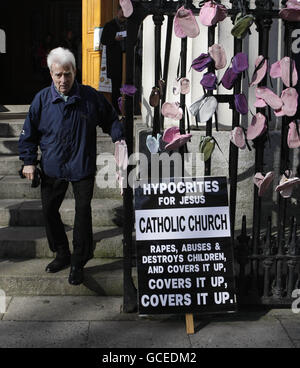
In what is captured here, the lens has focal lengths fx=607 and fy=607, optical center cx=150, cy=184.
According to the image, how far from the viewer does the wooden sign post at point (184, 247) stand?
404cm

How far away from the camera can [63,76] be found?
13.7ft

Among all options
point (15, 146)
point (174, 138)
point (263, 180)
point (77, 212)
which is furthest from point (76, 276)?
point (15, 146)

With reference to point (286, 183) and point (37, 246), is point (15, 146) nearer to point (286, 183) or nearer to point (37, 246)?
point (37, 246)

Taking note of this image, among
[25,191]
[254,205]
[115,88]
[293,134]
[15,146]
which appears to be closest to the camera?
[293,134]

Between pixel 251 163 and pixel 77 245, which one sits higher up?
pixel 251 163

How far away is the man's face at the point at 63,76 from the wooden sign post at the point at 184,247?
0.86 meters

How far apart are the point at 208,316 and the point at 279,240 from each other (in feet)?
2.44

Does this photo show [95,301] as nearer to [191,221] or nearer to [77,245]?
[77,245]

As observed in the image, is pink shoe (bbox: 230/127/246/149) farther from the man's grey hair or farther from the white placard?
the man's grey hair

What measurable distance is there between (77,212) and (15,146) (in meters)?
2.44

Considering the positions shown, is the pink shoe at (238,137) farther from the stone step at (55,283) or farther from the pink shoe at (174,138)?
the stone step at (55,283)

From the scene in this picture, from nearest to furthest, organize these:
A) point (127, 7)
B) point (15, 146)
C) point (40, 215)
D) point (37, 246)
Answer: point (127, 7) < point (37, 246) < point (40, 215) < point (15, 146)
